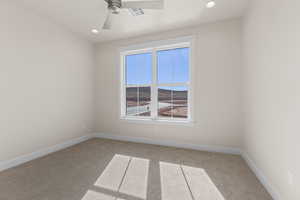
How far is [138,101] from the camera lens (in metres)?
3.54

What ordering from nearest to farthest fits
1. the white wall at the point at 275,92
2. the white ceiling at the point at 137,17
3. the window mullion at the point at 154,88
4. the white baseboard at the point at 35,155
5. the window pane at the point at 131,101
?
the white wall at the point at 275,92 → the white baseboard at the point at 35,155 → the white ceiling at the point at 137,17 → the window mullion at the point at 154,88 → the window pane at the point at 131,101

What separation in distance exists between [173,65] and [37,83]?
285 cm

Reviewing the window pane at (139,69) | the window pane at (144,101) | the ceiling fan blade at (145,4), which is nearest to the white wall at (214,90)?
the window pane at (144,101)

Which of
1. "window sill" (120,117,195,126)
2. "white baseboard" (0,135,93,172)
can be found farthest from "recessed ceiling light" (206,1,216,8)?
"white baseboard" (0,135,93,172)

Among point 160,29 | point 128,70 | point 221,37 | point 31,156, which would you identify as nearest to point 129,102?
point 128,70

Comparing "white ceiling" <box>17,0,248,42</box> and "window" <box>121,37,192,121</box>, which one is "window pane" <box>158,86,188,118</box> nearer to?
"window" <box>121,37,192,121</box>

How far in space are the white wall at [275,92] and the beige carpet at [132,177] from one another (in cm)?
42

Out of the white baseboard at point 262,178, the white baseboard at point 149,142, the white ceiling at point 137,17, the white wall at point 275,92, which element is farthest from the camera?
the white ceiling at point 137,17

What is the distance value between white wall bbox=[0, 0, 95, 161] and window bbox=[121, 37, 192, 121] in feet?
3.90

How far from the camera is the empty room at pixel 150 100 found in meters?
1.49

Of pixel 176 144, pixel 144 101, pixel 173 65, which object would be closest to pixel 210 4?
pixel 173 65

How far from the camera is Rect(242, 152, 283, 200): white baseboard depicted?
1.45m

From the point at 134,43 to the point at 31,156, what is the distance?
3.23 m

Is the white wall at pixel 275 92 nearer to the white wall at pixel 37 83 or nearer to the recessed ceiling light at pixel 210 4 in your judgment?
the recessed ceiling light at pixel 210 4
